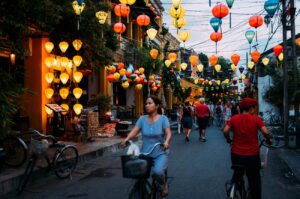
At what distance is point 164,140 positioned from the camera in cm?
595

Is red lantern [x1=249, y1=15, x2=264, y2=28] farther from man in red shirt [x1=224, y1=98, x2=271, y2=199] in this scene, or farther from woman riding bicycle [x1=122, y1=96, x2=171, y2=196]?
man in red shirt [x1=224, y1=98, x2=271, y2=199]

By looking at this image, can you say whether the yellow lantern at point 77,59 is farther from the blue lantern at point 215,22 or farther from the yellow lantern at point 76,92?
the blue lantern at point 215,22

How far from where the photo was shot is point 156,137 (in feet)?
19.0

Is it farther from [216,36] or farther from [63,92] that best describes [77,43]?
[216,36]

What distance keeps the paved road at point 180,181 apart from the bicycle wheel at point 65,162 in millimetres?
186

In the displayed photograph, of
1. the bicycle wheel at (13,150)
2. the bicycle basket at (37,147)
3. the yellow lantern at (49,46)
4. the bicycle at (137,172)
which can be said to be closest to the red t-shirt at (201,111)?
the yellow lantern at (49,46)

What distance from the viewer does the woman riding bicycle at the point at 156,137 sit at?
5547 millimetres

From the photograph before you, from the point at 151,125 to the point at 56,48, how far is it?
457 inches

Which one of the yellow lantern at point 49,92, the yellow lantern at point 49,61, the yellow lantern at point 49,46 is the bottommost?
the yellow lantern at point 49,92

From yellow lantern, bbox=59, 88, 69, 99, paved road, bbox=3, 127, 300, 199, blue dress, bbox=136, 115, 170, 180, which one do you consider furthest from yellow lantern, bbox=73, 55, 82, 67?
blue dress, bbox=136, 115, 170, 180

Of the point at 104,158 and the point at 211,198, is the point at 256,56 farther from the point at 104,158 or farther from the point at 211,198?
the point at 211,198

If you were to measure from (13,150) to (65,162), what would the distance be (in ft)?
5.02

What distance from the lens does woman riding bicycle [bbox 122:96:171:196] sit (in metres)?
5.55

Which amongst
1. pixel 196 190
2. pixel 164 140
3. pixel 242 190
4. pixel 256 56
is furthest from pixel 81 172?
pixel 256 56
